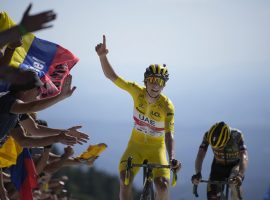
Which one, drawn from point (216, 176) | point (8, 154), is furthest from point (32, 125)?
point (216, 176)

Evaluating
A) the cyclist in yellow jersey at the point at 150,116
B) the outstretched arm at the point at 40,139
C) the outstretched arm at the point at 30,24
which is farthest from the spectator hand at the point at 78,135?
the cyclist in yellow jersey at the point at 150,116

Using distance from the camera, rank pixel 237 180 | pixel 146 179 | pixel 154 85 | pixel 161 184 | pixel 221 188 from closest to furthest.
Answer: pixel 146 179 < pixel 161 184 < pixel 237 180 < pixel 221 188 < pixel 154 85

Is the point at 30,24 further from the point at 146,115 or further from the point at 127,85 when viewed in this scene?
the point at 146,115

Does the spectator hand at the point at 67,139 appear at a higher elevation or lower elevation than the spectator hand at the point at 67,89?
lower

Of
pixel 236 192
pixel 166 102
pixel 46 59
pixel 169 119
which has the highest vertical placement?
pixel 46 59

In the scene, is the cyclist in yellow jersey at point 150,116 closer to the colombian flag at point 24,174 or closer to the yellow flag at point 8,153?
the colombian flag at point 24,174

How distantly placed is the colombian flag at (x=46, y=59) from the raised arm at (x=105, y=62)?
0.60 meters

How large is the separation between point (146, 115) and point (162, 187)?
166 cm

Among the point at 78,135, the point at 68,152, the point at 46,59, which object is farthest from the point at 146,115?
the point at 78,135

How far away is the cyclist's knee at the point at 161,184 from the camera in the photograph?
9.66 meters

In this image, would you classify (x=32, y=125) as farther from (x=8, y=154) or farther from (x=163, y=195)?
(x=163, y=195)

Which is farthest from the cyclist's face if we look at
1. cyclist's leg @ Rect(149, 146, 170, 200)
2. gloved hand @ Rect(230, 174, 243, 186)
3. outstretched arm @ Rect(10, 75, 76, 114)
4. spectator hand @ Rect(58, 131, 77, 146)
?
spectator hand @ Rect(58, 131, 77, 146)

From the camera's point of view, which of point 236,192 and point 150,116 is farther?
point 150,116

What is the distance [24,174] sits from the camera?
9203 mm
